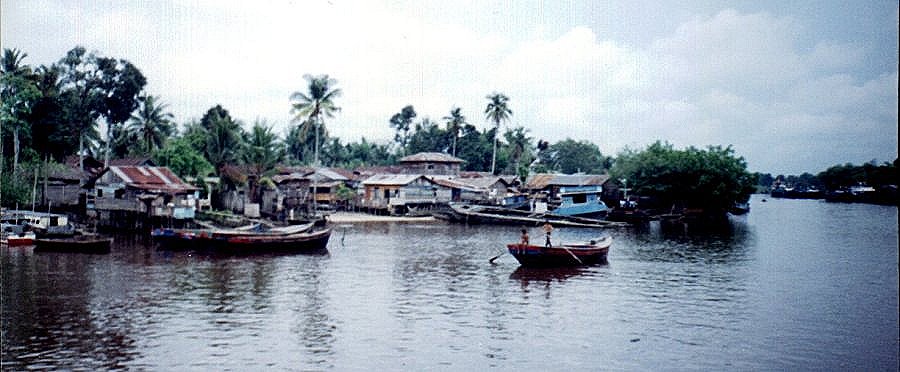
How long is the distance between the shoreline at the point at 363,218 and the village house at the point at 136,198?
383 inches

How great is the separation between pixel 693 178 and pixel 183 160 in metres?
33.4

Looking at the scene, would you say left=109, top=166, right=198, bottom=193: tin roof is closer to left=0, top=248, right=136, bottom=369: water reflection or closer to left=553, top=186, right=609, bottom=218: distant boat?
left=0, top=248, right=136, bottom=369: water reflection

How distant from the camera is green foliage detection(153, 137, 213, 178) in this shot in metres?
44.2

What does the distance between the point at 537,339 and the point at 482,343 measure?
1189mm

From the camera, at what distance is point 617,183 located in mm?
56594

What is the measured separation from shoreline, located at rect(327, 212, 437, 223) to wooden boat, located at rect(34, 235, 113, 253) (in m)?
17.7

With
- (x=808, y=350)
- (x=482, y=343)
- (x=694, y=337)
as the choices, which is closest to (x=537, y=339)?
(x=482, y=343)

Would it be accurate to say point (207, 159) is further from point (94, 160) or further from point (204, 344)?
point (204, 344)

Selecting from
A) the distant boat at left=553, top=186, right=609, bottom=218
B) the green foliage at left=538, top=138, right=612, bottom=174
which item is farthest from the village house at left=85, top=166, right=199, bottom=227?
the green foliage at left=538, top=138, right=612, bottom=174

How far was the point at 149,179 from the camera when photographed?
3684cm

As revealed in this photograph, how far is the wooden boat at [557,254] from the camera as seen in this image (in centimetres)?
2439

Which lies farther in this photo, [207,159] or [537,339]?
[207,159]

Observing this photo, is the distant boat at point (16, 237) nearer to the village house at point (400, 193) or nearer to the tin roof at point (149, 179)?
the tin roof at point (149, 179)

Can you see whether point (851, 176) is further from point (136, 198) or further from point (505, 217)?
point (136, 198)
